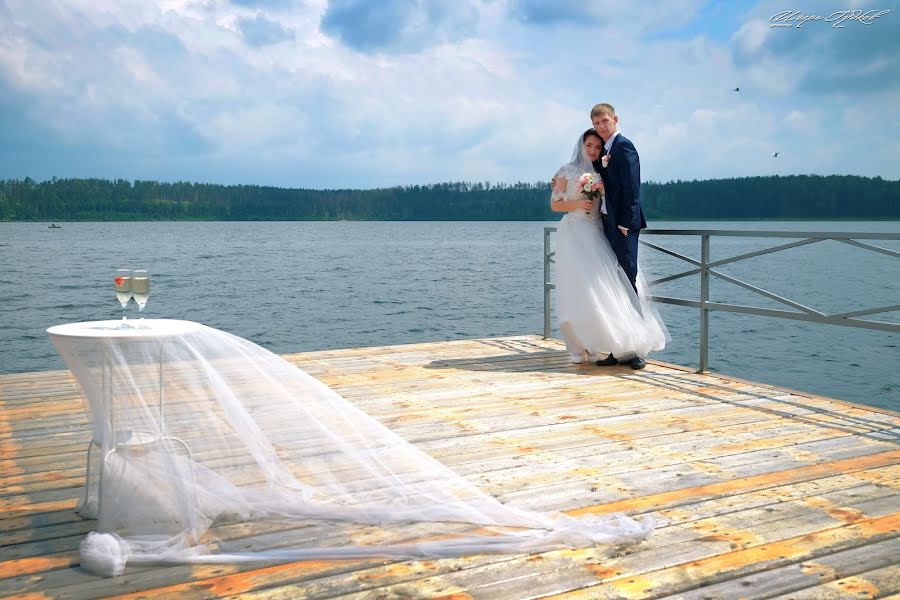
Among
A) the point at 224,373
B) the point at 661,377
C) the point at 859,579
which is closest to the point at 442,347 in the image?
the point at 661,377

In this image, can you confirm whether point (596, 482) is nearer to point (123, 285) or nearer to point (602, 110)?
point (123, 285)

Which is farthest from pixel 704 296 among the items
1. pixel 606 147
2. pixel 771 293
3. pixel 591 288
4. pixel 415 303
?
pixel 415 303

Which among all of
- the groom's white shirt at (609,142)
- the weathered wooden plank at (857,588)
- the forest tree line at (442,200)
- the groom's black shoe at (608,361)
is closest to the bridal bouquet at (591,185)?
the groom's white shirt at (609,142)

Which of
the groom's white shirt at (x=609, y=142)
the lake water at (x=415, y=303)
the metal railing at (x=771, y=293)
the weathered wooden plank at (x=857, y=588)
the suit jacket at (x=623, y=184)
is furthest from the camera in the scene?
the lake water at (x=415, y=303)

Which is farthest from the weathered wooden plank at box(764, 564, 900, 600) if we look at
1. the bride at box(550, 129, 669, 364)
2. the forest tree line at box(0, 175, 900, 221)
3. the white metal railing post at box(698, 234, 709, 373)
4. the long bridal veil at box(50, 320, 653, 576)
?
the forest tree line at box(0, 175, 900, 221)

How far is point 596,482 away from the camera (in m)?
3.32

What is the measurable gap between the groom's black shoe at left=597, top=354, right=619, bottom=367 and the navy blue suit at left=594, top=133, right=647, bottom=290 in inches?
21.6

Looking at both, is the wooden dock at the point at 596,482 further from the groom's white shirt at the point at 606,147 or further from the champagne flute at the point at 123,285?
the groom's white shirt at the point at 606,147

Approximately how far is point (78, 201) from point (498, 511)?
80.9 m

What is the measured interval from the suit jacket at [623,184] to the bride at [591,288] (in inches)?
4.8

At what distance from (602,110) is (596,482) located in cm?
330

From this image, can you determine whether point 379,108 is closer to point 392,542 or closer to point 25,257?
point 25,257

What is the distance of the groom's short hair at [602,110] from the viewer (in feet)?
19.1

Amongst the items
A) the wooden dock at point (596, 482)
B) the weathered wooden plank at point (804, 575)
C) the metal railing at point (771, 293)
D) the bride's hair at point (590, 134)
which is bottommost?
the wooden dock at point (596, 482)
